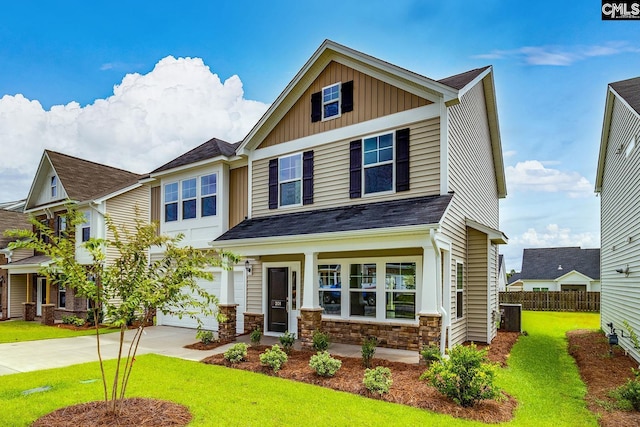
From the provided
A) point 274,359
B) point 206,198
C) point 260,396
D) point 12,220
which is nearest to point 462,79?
point 274,359

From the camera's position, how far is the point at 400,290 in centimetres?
1062

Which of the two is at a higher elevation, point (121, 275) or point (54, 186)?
point (54, 186)

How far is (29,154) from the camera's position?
25766mm

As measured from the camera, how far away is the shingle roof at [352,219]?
9000mm

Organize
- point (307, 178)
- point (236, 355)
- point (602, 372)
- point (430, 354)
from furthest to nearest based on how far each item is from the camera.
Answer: point (307, 178), point (236, 355), point (602, 372), point (430, 354)

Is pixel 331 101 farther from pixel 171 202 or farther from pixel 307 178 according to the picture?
pixel 171 202

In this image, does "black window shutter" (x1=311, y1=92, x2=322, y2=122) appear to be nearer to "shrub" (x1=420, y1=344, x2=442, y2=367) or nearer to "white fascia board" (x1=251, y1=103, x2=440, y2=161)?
"white fascia board" (x1=251, y1=103, x2=440, y2=161)

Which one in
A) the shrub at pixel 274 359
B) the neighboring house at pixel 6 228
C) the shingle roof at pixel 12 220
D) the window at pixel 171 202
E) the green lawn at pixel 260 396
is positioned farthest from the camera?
the shingle roof at pixel 12 220

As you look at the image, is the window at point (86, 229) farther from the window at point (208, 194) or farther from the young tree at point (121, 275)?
the young tree at point (121, 275)

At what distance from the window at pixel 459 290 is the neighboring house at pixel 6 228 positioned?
2090 centimetres

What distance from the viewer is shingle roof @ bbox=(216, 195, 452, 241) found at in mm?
9000

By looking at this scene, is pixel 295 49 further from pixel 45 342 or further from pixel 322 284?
pixel 45 342

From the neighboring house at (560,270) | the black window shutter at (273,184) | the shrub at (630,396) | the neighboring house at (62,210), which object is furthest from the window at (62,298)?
the neighboring house at (560,270)

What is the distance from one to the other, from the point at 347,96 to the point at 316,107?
111cm
